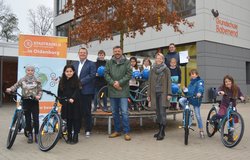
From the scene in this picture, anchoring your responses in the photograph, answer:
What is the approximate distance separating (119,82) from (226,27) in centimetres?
1709

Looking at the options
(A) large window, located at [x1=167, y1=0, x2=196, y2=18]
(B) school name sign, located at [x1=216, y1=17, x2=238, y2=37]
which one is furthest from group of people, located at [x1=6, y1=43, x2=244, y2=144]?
(B) school name sign, located at [x1=216, y1=17, x2=238, y2=37]

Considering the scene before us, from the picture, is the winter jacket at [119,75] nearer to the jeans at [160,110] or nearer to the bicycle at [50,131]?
the jeans at [160,110]

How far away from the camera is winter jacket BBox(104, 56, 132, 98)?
728 centimetres

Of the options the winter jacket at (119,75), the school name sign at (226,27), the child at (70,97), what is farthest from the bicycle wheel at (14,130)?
the school name sign at (226,27)

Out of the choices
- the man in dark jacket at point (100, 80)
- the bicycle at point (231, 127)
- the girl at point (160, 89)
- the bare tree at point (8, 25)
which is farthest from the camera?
the bare tree at point (8, 25)

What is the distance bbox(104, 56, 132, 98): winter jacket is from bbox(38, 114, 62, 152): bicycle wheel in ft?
5.02

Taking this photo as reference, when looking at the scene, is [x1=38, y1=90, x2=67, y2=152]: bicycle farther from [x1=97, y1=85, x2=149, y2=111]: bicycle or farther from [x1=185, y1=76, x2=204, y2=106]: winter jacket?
[x1=185, y1=76, x2=204, y2=106]: winter jacket

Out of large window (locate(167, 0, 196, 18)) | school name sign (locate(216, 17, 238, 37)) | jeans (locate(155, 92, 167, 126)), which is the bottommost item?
jeans (locate(155, 92, 167, 126))

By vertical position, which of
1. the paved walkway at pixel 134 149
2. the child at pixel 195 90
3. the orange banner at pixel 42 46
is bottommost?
the paved walkway at pixel 134 149

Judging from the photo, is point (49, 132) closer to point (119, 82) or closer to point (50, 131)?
point (50, 131)

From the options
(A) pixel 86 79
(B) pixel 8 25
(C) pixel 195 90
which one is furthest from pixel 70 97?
(B) pixel 8 25

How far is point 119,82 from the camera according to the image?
23.6ft

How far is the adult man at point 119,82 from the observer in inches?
286

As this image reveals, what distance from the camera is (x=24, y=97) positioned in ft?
22.3
